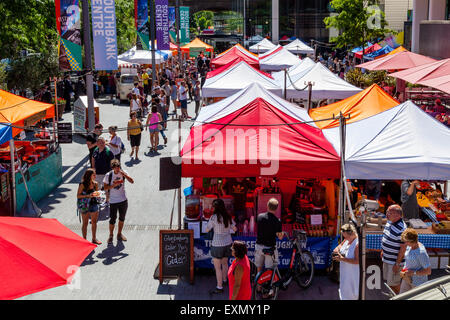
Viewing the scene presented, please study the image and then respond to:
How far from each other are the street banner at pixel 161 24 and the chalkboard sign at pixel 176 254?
1959 centimetres

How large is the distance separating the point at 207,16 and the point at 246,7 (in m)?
41.2

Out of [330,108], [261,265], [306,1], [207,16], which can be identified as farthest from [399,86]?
[207,16]

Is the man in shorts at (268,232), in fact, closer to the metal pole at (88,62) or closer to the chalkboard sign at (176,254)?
the chalkboard sign at (176,254)

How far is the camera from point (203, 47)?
4150 cm

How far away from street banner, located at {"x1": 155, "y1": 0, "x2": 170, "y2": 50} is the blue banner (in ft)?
64.0

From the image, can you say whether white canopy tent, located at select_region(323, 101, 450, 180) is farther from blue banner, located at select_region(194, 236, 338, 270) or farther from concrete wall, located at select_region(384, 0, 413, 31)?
concrete wall, located at select_region(384, 0, 413, 31)

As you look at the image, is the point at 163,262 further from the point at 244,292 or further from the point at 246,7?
the point at 246,7

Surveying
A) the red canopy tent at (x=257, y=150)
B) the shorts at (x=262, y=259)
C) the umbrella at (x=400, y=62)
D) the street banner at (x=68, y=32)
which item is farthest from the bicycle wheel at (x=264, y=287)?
the umbrella at (x=400, y=62)

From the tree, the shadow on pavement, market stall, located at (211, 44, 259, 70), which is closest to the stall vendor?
the shadow on pavement

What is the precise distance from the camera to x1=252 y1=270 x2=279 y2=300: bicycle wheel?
783 cm

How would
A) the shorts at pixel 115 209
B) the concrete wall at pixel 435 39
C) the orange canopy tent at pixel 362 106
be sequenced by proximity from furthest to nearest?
the concrete wall at pixel 435 39 → the orange canopy tent at pixel 362 106 → the shorts at pixel 115 209

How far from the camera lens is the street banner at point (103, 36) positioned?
15.5 m

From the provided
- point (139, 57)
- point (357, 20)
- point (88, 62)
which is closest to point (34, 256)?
point (88, 62)

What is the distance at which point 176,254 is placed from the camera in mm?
8625
